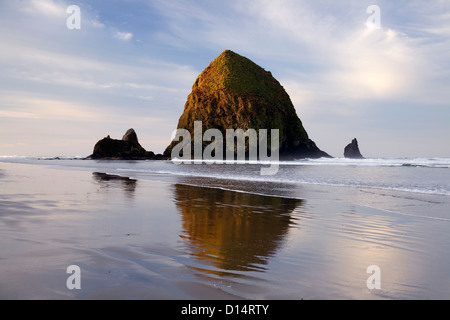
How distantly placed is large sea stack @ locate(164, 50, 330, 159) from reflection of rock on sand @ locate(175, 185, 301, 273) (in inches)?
3520

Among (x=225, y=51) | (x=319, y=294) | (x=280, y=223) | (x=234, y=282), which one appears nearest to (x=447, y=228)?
(x=280, y=223)

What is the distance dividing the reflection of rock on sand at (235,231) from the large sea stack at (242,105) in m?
89.4

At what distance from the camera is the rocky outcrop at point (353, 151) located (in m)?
114

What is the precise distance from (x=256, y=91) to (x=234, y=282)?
107349 mm

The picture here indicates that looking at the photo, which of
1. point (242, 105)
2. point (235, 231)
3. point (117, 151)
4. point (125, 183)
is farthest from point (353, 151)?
point (235, 231)

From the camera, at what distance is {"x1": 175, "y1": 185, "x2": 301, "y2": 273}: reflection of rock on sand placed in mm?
4523

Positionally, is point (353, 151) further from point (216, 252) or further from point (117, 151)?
point (216, 252)

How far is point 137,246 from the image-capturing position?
197 inches

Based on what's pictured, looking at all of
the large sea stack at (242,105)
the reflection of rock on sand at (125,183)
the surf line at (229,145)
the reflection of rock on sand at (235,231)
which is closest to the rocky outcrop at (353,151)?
the large sea stack at (242,105)

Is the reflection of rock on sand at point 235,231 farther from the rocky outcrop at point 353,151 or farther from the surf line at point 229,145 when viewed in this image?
the rocky outcrop at point 353,151

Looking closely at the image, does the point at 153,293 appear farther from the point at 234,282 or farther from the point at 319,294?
the point at 319,294

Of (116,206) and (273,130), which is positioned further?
(273,130)

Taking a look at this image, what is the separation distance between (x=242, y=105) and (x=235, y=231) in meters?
96.8

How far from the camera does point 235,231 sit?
644 centimetres
